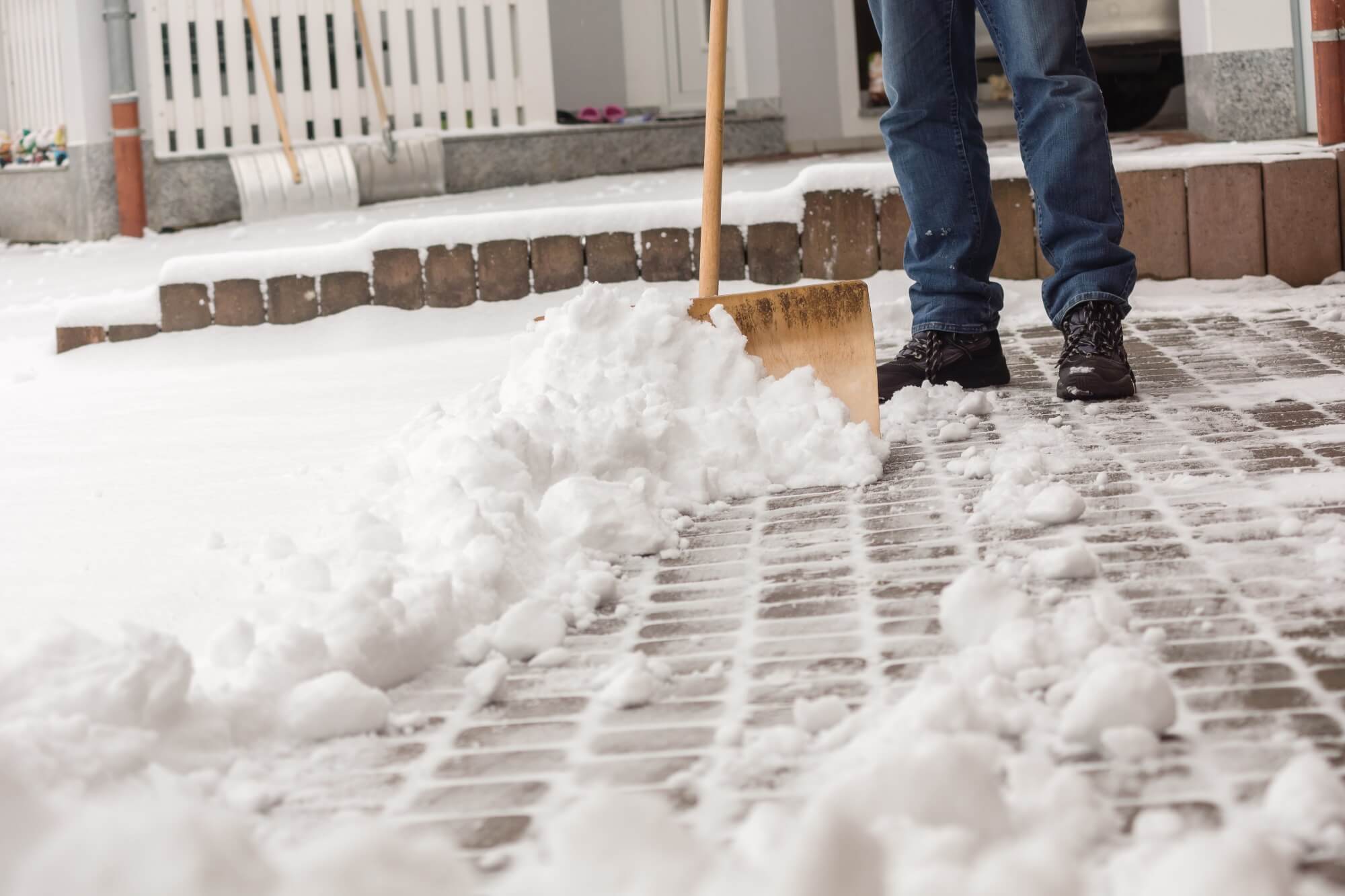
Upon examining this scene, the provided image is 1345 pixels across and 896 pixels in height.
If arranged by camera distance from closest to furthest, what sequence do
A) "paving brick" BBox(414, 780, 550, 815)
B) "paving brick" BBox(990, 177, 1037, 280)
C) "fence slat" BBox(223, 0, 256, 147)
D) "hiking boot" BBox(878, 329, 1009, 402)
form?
1. "paving brick" BBox(414, 780, 550, 815)
2. "hiking boot" BBox(878, 329, 1009, 402)
3. "paving brick" BBox(990, 177, 1037, 280)
4. "fence slat" BBox(223, 0, 256, 147)

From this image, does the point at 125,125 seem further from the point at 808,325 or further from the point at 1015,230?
the point at 808,325

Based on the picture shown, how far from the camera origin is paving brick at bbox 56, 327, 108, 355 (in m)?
3.72

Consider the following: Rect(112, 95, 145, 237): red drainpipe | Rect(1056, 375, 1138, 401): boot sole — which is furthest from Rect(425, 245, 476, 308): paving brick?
Rect(112, 95, 145, 237): red drainpipe

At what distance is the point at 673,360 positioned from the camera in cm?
221

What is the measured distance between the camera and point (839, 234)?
145 inches

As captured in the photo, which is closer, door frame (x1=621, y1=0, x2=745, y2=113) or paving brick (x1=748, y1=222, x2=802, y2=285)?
paving brick (x1=748, y1=222, x2=802, y2=285)

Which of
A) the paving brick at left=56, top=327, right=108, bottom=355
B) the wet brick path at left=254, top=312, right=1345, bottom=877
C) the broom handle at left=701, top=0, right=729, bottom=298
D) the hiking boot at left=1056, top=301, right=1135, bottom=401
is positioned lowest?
the wet brick path at left=254, top=312, right=1345, bottom=877

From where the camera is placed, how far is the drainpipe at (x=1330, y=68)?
3785 mm

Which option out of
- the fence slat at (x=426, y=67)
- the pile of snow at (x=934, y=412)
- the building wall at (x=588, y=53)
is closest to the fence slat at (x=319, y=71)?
the fence slat at (x=426, y=67)


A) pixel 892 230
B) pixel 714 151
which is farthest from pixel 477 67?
pixel 714 151

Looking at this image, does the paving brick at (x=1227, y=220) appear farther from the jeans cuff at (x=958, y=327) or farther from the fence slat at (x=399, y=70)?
the fence slat at (x=399, y=70)

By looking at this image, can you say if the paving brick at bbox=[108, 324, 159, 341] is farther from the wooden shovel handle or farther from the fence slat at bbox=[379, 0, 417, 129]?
the fence slat at bbox=[379, 0, 417, 129]

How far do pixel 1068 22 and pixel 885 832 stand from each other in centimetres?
190

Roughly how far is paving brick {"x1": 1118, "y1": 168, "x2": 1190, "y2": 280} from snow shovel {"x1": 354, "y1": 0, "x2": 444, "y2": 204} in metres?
4.03
